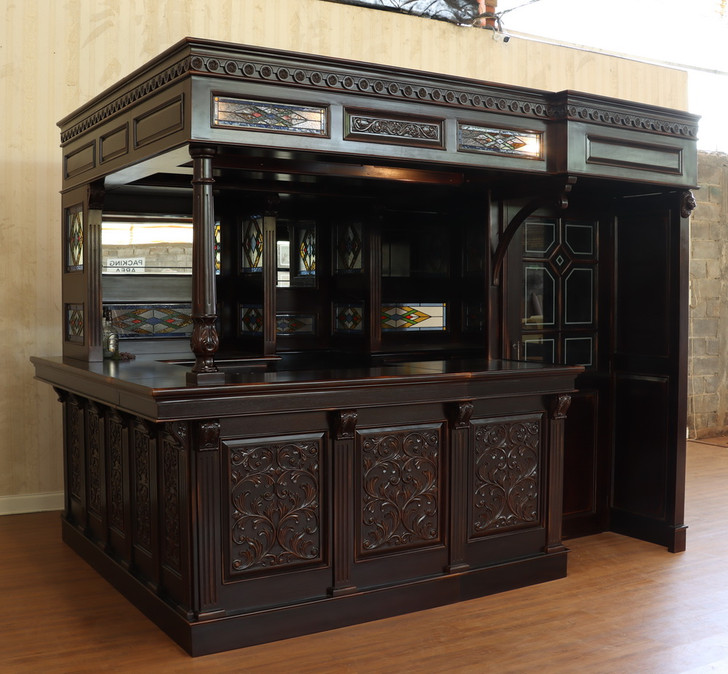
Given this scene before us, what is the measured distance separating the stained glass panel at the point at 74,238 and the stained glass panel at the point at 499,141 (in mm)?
2332

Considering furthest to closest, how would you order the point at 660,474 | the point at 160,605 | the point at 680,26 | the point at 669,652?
the point at 680,26 < the point at 660,474 < the point at 160,605 < the point at 669,652

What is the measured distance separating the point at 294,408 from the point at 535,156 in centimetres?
186

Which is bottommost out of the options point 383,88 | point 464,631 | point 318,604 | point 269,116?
point 464,631

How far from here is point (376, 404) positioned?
4039 mm

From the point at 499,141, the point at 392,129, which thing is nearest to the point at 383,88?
the point at 392,129

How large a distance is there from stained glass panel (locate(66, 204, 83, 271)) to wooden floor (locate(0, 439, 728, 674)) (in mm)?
1735

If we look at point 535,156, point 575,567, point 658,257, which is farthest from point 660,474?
point 535,156

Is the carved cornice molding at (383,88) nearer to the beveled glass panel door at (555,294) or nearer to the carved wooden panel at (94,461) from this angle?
the beveled glass panel door at (555,294)

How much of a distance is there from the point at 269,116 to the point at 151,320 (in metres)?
2.54

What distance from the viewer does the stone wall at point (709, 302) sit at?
379 inches

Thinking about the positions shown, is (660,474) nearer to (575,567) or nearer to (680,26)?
(575,567)

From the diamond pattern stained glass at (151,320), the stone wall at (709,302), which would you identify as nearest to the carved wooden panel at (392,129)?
the diamond pattern stained glass at (151,320)

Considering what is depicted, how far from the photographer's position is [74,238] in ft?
17.3

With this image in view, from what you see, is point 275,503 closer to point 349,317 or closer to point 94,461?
A: point 94,461
